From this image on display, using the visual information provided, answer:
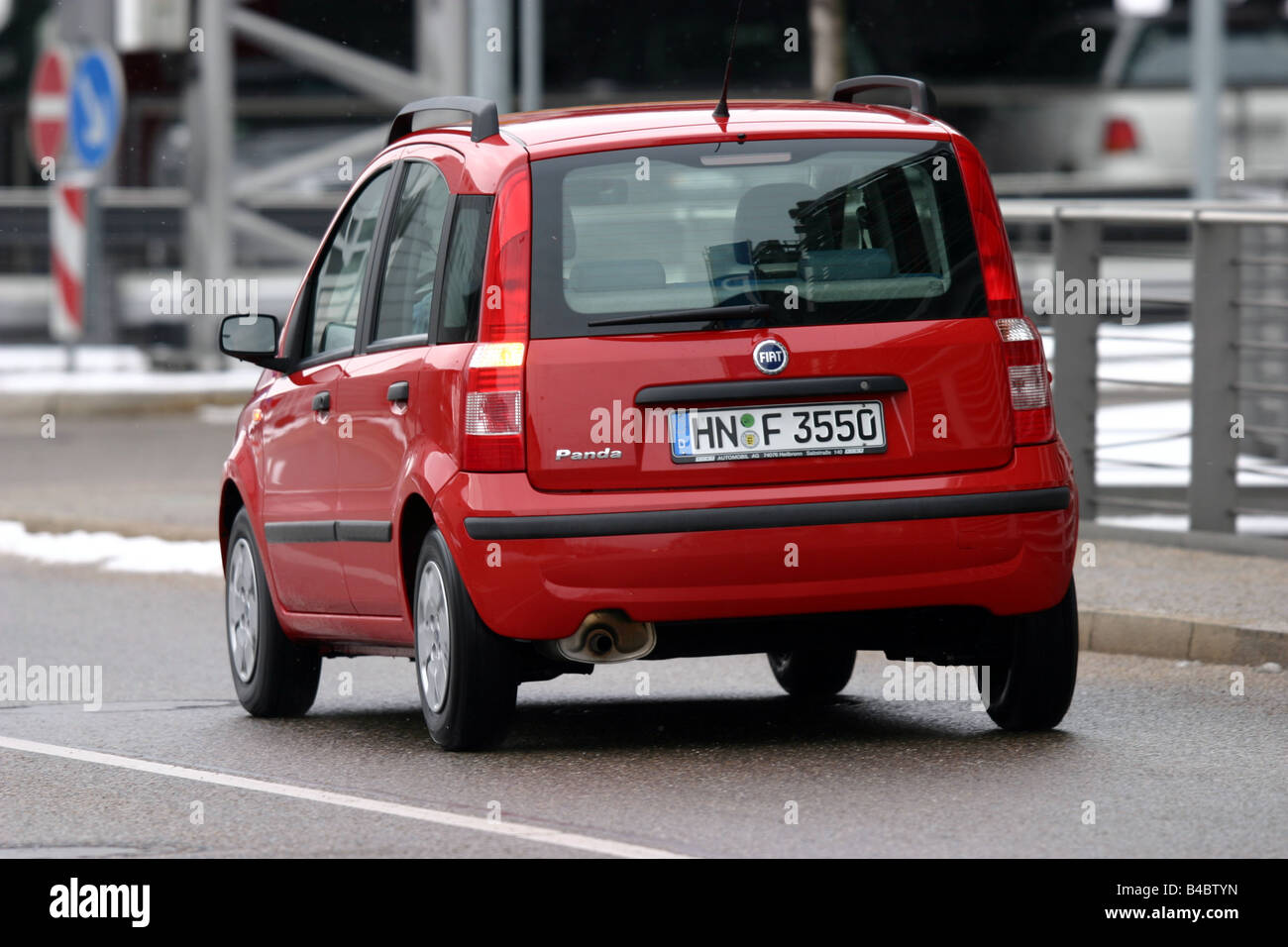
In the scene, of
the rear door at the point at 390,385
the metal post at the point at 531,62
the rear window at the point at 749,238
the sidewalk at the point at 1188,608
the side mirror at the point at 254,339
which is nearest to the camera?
the rear window at the point at 749,238

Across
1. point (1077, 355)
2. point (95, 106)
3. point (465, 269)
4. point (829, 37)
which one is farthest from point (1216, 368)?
point (95, 106)

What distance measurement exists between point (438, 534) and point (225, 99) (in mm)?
17023

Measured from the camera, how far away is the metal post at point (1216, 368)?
41.4 ft

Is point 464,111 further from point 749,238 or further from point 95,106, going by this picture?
point 95,106

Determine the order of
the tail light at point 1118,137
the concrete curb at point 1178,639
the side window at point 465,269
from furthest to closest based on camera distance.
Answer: the tail light at point 1118,137, the concrete curb at point 1178,639, the side window at point 465,269

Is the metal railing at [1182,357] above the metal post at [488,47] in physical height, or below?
below

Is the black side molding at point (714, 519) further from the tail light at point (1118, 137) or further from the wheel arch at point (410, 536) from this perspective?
the tail light at point (1118, 137)

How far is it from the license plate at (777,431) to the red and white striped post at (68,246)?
16009 mm

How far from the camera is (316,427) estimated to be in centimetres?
897

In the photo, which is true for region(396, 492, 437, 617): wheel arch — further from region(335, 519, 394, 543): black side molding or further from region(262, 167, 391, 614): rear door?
region(262, 167, 391, 614): rear door

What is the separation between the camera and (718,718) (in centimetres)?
902

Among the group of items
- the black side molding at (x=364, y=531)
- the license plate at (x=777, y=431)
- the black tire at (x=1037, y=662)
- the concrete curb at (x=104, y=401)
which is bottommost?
the concrete curb at (x=104, y=401)

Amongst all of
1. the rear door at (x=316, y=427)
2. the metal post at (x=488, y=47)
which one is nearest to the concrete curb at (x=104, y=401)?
the metal post at (x=488, y=47)
